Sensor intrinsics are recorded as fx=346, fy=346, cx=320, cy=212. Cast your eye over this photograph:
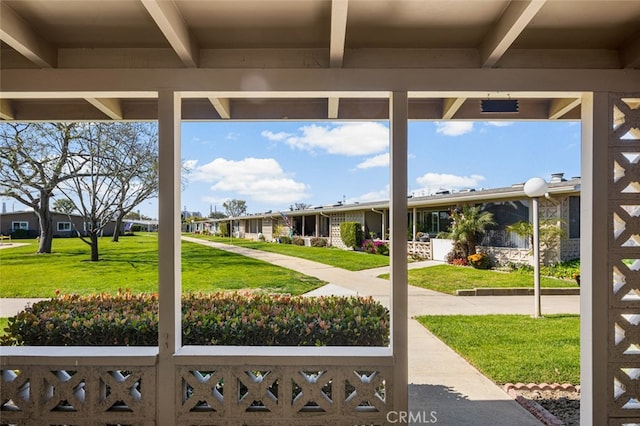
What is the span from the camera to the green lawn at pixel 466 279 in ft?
28.7

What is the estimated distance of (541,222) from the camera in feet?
34.0

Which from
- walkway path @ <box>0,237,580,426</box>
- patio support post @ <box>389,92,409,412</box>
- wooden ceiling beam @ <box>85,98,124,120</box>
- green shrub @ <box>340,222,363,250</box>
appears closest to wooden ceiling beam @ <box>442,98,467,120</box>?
patio support post @ <box>389,92,409,412</box>

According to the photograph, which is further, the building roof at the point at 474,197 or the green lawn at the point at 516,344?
the building roof at the point at 474,197

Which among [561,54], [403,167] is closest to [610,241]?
[561,54]

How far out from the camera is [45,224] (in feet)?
25.3

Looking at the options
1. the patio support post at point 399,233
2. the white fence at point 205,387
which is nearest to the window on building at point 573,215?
the patio support post at point 399,233

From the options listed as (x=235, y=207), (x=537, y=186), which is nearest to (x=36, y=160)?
(x=537, y=186)

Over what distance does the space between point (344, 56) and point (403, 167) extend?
2.60 ft

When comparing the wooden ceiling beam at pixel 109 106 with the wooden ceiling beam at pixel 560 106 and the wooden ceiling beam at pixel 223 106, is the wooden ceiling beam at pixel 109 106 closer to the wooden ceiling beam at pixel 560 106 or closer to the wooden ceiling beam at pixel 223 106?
the wooden ceiling beam at pixel 223 106

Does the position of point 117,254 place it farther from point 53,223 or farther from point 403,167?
point 403,167

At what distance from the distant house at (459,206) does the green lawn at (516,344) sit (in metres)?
1.76

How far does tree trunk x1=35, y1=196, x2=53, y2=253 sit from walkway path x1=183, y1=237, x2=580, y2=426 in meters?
6.28

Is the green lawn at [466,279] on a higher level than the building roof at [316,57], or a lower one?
lower

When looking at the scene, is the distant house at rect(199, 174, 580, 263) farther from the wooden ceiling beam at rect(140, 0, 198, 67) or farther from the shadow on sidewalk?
the wooden ceiling beam at rect(140, 0, 198, 67)
